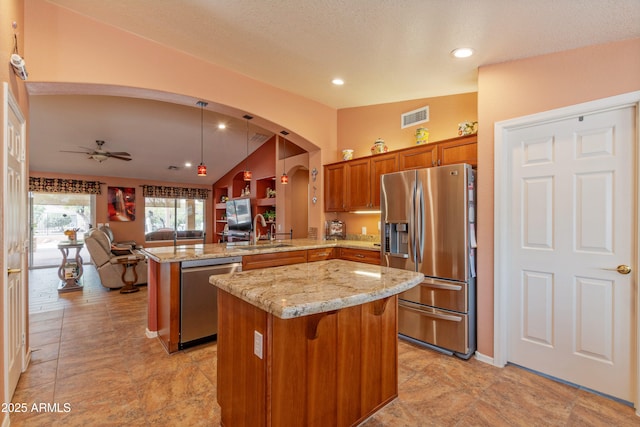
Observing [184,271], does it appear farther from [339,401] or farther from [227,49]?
[227,49]

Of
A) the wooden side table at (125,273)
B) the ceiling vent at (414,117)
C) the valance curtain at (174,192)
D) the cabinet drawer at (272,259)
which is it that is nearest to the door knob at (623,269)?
the ceiling vent at (414,117)

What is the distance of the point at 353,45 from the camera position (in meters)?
2.64

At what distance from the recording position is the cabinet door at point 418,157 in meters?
3.27

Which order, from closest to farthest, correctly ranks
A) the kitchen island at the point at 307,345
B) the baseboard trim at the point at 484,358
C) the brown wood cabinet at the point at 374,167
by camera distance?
the kitchen island at the point at 307,345
the baseboard trim at the point at 484,358
the brown wood cabinet at the point at 374,167

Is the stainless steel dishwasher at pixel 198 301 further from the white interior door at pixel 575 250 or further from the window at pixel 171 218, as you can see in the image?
the window at pixel 171 218

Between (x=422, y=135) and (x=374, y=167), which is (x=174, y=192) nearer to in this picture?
(x=374, y=167)

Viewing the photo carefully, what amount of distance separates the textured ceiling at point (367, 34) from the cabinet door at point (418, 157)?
0.74 metres

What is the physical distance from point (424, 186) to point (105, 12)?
3271mm

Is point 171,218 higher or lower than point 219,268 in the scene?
higher

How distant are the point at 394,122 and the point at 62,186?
26.5 feet

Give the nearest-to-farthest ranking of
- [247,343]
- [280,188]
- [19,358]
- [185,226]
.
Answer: [247,343] → [19,358] → [280,188] → [185,226]

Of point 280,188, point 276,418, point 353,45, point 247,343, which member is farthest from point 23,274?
point 280,188

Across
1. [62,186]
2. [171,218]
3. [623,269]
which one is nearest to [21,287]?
[623,269]

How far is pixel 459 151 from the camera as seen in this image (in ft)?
9.89
